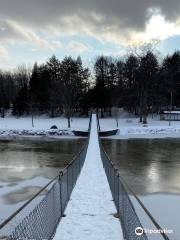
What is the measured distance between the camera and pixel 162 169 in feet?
87.2

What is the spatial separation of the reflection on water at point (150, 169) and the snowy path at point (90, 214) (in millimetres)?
2698

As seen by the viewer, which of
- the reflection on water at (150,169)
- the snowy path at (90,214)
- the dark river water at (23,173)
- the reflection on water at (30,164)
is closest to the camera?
the snowy path at (90,214)

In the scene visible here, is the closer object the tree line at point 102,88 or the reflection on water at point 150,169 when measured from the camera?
the reflection on water at point 150,169

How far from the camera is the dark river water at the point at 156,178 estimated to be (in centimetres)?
1489

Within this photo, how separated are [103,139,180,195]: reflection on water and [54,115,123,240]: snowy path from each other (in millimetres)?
2698

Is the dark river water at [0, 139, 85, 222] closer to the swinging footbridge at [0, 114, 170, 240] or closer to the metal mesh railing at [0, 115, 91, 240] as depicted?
the swinging footbridge at [0, 114, 170, 240]

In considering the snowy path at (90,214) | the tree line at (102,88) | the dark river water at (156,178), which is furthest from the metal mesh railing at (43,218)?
the tree line at (102,88)

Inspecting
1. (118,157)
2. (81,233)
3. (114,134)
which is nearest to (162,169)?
(118,157)

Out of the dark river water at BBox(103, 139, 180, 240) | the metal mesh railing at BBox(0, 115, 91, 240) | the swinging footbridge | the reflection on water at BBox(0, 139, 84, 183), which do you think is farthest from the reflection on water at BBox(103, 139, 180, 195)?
the metal mesh railing at BBox(0, 115, 91, 240)

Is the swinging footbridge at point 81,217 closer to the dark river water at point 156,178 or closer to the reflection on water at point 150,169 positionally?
the dark river water at point 156,178

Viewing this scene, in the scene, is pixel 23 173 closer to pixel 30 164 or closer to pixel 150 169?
pixel 30 164

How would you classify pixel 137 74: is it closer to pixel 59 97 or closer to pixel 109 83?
pixel 59 97

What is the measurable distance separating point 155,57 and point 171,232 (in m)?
69.9

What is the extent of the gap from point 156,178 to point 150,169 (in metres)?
3.54
